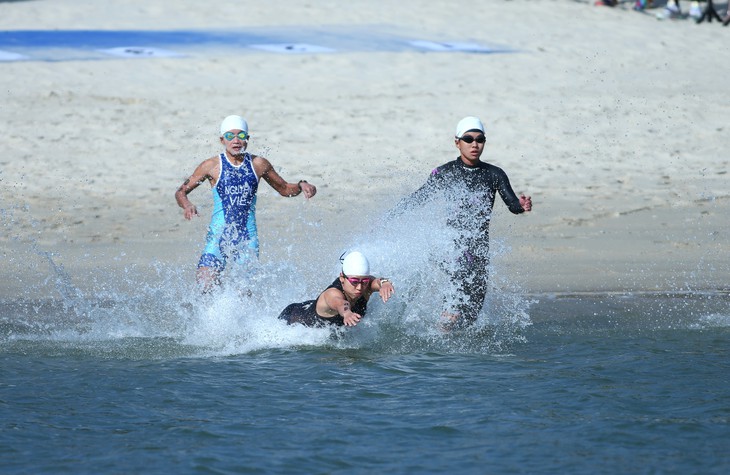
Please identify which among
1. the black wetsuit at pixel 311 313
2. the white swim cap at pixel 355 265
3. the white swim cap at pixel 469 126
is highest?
the white swim cap at pixel 469 126

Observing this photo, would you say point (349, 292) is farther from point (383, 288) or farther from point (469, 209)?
point (469, 209)

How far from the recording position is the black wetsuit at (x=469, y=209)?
8.41 meters

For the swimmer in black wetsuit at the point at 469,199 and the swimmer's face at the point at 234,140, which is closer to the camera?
the swimmer in black wetsuit at the point at 469,199

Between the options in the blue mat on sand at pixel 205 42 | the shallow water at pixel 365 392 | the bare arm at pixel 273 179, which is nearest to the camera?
the shallow water at pixel 365 392

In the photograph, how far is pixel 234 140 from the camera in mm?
8734

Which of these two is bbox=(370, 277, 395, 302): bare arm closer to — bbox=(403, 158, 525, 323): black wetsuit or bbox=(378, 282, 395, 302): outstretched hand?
bbox=(378, 282, 395, 302): outstretched hand

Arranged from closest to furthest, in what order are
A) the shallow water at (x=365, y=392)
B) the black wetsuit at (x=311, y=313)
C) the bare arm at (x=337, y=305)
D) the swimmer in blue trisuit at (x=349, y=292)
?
the shallow water at (x=365, y=392) → the bare arm at (x=337, y=305) → the swimmer in blue trisuit at (x=349, y=292) → the black wetsuit at (x=311, y=313)

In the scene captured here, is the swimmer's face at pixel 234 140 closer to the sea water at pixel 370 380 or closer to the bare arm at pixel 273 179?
the bare arm at pixel 273 179

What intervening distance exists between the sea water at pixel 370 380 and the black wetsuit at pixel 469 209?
0.68 feet

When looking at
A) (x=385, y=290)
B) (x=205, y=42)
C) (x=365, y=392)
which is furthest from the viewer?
(x=205, y=42)

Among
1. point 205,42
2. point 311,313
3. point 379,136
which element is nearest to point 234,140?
point 311,313

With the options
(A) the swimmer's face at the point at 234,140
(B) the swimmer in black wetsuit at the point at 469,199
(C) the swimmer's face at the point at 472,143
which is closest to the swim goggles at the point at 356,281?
(B) the swimmer in black wetsuit at the point at 469,199

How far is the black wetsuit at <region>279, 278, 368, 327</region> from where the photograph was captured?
27.1 ft

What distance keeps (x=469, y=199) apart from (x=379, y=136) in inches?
276
